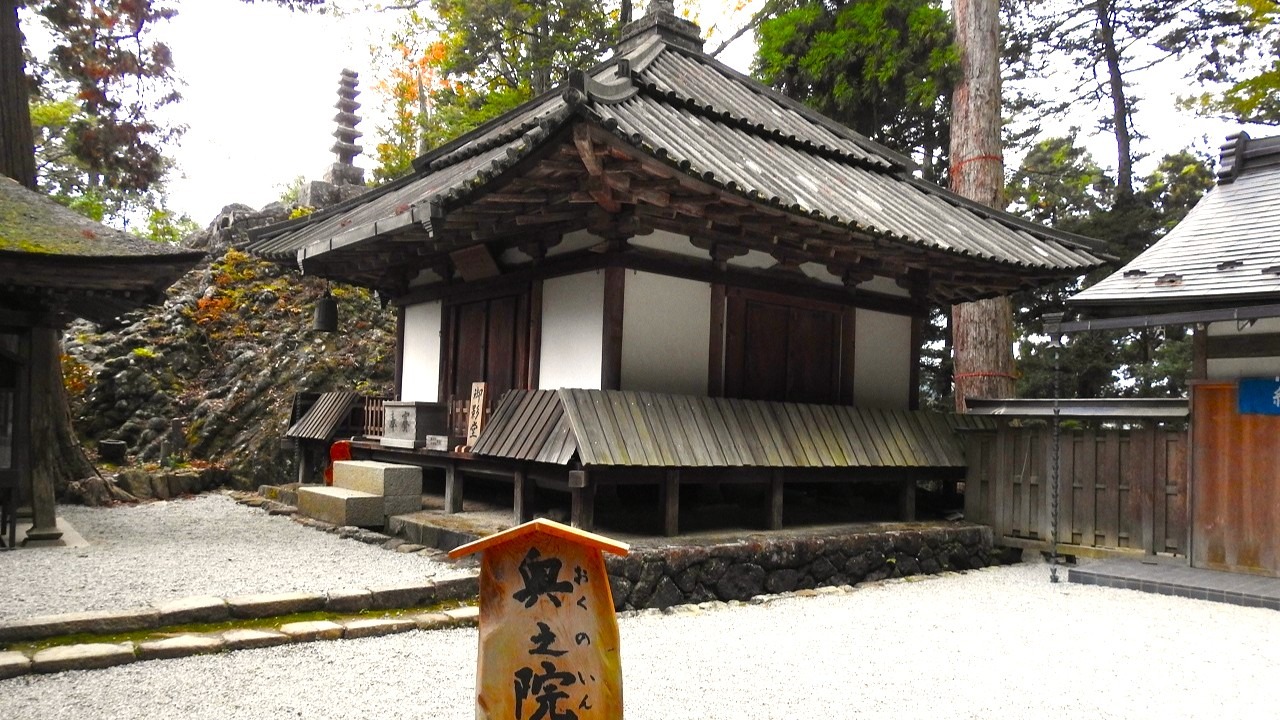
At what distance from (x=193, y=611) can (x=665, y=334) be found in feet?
15.6

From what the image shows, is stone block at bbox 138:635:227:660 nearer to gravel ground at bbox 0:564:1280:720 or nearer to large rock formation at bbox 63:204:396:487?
gravel ground at bbox 0:564:1280:720

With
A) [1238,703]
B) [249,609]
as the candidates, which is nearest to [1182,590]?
[1238,703]

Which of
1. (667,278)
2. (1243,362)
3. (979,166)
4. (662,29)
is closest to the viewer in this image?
(1243,362)

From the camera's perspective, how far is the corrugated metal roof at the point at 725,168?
6984mm

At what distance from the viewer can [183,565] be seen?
7.14m

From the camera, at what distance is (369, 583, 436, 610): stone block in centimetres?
596

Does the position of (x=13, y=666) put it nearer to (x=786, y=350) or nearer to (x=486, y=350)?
(x=486, y=350)

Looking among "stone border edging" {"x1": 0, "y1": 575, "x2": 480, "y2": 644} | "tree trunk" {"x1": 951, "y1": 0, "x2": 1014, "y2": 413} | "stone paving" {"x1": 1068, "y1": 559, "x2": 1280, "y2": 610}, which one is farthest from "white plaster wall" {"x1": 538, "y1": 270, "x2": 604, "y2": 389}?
"tree trunk" {"x1": 951, "y1": 0, "x2": 1014, "y2": 413}

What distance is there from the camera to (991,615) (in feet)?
22.7

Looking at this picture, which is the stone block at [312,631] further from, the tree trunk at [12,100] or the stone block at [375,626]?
the tree trunk at [12,100]

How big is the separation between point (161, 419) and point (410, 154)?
12.9 m

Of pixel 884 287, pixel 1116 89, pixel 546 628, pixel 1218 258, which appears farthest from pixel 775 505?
pixel 1116 89

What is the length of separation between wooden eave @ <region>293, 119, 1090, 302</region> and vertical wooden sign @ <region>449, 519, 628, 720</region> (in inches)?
150

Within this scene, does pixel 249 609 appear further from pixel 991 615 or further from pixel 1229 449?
pixel 1229 449
